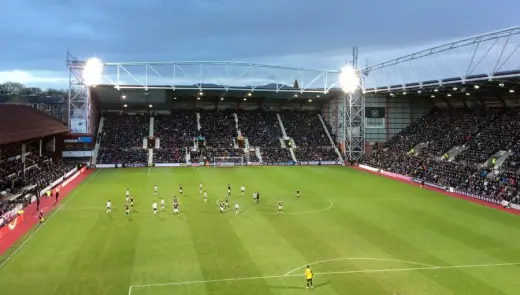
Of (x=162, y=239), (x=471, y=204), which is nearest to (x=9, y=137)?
(x=162, y=239)

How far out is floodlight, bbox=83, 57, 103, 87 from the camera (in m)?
61.2

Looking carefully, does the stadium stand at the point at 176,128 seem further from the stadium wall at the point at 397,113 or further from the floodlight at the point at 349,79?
the stadium wall at the point at 397,113

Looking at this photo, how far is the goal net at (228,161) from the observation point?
67188 millimetres

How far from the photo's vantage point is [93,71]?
61.4 m

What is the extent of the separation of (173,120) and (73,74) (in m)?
20.2

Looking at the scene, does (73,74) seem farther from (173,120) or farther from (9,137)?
(9,137)

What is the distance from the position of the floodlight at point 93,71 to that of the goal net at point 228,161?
21.1 m

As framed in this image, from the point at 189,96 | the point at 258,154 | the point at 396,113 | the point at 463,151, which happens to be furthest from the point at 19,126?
the point at 396,113

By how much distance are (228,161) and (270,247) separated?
146ft

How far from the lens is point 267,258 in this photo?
22.7 m

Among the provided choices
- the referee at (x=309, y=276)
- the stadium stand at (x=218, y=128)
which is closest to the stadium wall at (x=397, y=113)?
the stadium stand at (x=218, y=128)

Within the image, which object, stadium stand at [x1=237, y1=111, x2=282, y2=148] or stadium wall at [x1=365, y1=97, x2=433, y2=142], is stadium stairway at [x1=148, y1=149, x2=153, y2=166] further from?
stadium wall at [x1=365, y1=97, x2=433, y2=142]

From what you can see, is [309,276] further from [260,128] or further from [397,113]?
[260,128]

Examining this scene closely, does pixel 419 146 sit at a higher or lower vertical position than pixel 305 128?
lower
